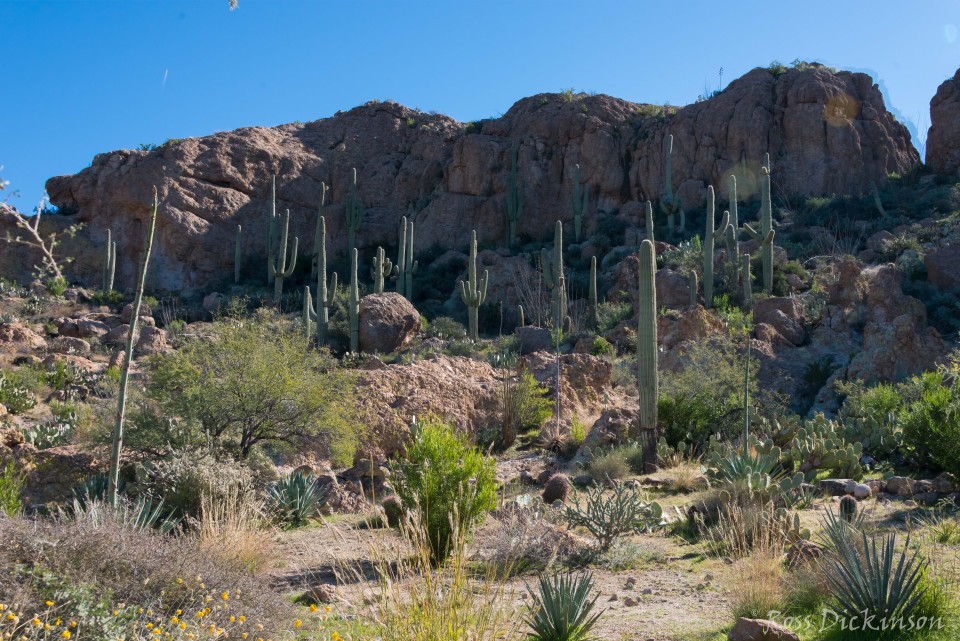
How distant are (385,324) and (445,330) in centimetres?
310

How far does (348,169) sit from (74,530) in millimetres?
46894

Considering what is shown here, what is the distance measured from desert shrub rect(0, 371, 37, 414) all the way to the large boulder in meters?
10.5

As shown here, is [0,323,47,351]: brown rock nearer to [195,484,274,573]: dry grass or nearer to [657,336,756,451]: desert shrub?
[657,336,756,451]: desert shrub

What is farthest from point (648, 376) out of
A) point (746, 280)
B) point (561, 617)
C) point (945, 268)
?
point (945, 268)

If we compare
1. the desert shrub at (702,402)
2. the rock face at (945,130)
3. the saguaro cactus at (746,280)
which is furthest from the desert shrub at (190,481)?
the rock face at (945,130)

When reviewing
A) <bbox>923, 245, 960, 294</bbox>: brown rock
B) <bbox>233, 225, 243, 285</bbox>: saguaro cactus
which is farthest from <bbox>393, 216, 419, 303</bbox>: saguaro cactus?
<bbox>923, 245, 960, 294</bbox>: brown rock

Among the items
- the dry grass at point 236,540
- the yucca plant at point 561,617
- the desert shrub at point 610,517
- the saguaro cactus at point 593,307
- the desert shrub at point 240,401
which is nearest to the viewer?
the yucca plant at point 561,617

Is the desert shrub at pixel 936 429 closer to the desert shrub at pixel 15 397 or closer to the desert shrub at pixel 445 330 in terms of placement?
the desert shrub at pixel 445 330

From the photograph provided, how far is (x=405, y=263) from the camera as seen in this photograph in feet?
122

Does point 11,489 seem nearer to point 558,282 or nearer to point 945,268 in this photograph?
point 558,282

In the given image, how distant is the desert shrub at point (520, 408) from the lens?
57.3 feet

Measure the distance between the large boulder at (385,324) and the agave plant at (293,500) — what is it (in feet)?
53.1

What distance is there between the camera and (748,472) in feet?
33.0

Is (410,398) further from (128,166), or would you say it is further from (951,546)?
(128,166)
